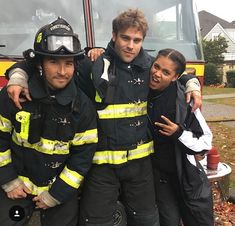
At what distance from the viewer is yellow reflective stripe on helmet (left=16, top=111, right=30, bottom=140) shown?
247cm

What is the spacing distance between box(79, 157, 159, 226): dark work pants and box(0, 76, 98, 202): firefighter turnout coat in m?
0.19

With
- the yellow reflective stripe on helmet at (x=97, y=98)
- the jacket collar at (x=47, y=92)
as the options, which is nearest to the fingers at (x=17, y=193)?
the jacket collar at (x=47, y=92)

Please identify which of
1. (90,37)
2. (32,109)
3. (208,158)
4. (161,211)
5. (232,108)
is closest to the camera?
(32,109)

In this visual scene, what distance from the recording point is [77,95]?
2.60 metres

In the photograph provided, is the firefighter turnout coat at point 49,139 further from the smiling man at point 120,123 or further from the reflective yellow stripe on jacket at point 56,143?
the smiling man at point 120,123

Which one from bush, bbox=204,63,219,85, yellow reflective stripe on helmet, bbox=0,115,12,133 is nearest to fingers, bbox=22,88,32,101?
yellow reflective stripe on helmet, bbox=0,115,12,133

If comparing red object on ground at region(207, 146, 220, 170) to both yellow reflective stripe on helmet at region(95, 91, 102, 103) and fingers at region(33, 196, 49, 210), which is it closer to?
yellow reflective stripe on helmet at region(95, 91, 102, 103)

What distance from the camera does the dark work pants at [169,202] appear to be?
3209mm

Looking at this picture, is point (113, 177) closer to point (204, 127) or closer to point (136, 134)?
point (136, 134)

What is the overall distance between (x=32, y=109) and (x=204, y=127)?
51.1 inches

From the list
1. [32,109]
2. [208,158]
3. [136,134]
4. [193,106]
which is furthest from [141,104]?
[208,158]

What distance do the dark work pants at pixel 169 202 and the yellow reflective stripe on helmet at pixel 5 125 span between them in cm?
126

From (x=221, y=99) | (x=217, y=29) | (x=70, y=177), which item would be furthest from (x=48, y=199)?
(x=217, y=29)

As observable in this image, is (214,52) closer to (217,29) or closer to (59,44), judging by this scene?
(217,29)
